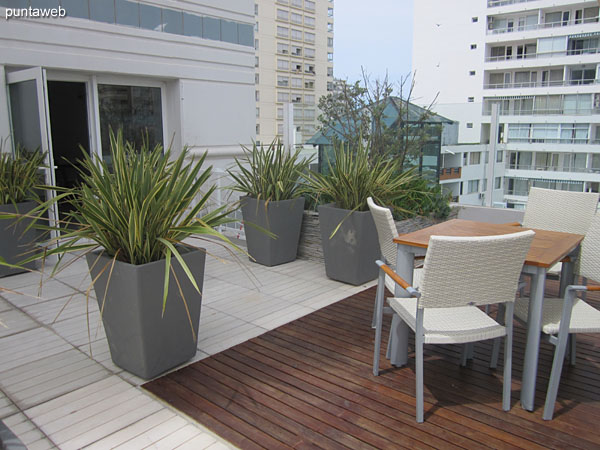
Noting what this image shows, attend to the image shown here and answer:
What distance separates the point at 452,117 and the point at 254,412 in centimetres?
536

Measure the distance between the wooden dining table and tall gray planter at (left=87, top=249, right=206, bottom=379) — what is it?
118 centimetres

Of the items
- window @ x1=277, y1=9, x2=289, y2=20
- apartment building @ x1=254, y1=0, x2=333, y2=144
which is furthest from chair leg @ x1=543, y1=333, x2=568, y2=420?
window @ x1=277, y1=9, x2=289, y2=20

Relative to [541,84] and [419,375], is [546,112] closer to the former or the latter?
[541,84]

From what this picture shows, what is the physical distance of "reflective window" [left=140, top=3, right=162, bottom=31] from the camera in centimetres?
725

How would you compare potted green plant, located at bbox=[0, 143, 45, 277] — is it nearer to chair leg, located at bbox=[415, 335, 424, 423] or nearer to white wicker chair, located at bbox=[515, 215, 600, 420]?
chair leg, located at bbox=[415, 335, 424, 423]

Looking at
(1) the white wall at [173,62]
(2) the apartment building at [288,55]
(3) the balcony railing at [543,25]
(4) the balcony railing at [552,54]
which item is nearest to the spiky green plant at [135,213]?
(1) the white wall at [173,62]

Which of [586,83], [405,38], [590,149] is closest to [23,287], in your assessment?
[590,149]

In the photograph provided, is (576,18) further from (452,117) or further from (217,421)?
(217,421)

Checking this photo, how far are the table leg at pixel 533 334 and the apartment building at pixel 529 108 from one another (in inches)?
122

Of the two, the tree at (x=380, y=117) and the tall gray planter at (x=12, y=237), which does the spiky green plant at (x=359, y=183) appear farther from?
the tall gray planter at (x=12, y=237)

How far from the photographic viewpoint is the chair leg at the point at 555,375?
7.39ft

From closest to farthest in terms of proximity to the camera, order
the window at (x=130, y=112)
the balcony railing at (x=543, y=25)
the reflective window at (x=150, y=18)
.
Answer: the window at (x=130, y=112)
the reflective window at (x=150, y=18)
the balcony railing at (x=543, y=25)

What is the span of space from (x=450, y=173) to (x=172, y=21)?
504 cm

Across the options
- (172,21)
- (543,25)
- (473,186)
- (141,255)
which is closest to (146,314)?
(141,255)
